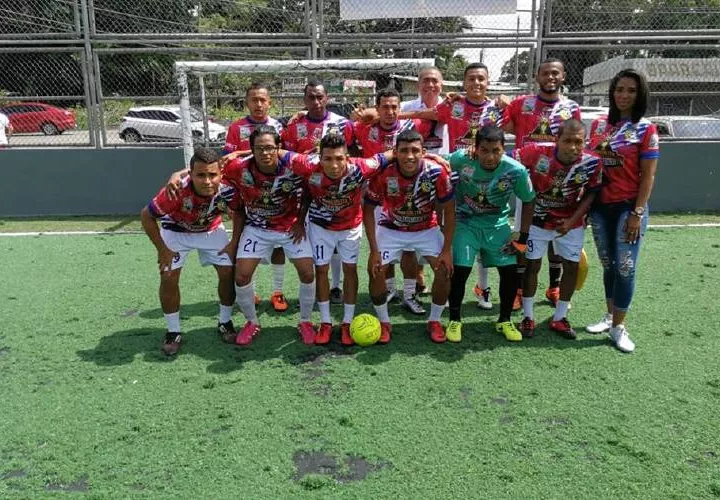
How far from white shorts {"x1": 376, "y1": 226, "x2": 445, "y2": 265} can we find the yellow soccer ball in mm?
482

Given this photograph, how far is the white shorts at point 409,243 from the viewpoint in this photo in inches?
180

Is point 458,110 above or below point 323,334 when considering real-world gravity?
above

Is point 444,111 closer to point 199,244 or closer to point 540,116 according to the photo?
point 540,116

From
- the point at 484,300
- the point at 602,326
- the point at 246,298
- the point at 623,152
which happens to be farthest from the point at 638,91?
the point at 246,298

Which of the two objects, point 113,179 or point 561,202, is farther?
point 113,179

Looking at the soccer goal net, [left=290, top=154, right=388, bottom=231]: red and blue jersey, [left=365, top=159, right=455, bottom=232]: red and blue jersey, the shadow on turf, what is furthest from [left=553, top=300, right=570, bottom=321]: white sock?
the soccer goal net

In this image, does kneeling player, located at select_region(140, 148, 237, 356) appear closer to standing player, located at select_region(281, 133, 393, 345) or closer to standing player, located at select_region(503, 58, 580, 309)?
standing player, located at select_region(281, 133, 393, 345)

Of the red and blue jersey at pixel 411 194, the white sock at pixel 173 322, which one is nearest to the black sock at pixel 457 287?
the red and blue jersey at pixel 411 194

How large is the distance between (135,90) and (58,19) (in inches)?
61.6

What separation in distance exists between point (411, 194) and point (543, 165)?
103 cm

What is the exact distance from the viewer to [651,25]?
28.2 feet

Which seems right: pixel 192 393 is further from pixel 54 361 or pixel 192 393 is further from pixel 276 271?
pixel 276 271

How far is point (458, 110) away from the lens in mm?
5086

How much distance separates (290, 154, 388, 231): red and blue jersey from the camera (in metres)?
4.35
